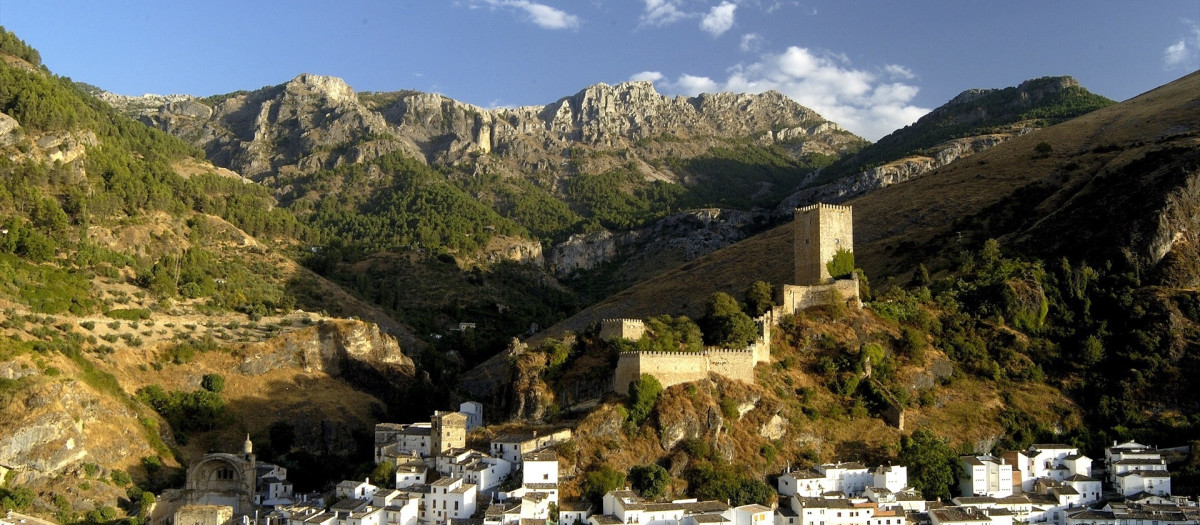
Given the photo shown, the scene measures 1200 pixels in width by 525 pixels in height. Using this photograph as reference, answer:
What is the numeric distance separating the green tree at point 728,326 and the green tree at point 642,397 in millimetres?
5425

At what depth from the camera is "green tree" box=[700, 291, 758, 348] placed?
5191cm

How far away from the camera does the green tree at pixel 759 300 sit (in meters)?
55.9

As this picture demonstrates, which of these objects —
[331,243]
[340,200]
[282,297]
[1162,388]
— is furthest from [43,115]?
[1162,388]

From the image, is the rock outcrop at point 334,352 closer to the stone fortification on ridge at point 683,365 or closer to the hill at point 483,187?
the hill at point 483,187

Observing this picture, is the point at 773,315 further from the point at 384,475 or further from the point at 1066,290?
the point at 384,475

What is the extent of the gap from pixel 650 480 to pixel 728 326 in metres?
10.2

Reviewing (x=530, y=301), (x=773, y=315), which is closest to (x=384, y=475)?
(x=773, y=315)

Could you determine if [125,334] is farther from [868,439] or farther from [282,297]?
[868,439]

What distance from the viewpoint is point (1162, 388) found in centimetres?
5425

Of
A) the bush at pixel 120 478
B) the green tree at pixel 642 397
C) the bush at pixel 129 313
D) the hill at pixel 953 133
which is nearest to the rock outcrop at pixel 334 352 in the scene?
the bush at pixel 129 313

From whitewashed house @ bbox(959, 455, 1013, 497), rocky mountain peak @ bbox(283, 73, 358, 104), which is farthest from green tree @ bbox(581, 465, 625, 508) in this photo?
rocky mountain peak @ bbox(283, 73, 358, 104)

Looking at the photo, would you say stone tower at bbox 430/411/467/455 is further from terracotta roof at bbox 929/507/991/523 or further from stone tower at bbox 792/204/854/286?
stone tower at bbox 792/204/854/286

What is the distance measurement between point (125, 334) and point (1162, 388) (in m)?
57.3

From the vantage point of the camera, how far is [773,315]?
55.5 metres
